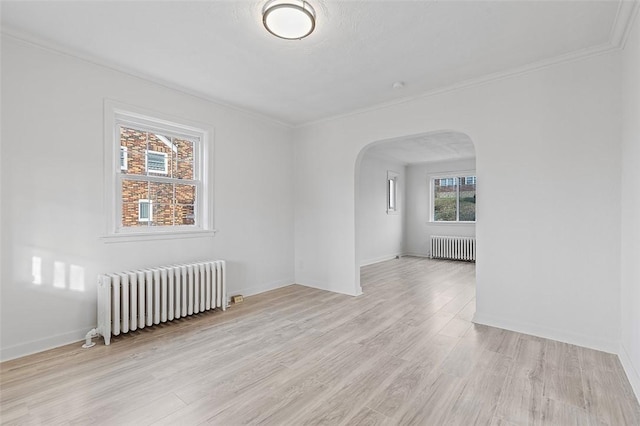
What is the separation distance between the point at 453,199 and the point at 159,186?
734 cm

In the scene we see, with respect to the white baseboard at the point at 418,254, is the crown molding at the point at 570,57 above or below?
above

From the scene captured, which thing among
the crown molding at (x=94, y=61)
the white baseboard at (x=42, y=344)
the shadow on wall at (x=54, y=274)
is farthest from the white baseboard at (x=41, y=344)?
the crown molding at (x=94, y=61)

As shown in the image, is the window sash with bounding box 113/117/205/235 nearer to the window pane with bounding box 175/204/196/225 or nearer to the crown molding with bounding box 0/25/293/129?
the window pane with bounding box 175/204/196/225

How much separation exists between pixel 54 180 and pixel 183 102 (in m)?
1.67

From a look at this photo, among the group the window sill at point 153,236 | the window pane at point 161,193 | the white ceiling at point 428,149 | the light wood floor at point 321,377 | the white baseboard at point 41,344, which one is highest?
the white ceiling at point 428,149

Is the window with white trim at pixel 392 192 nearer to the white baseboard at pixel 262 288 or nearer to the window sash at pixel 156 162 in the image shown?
the white baseboard at pixel 262 288

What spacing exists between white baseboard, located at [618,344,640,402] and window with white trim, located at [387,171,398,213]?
595cm

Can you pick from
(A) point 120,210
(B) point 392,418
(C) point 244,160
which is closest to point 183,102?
(C) point 244,160

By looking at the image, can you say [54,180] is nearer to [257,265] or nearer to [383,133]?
[257,265]

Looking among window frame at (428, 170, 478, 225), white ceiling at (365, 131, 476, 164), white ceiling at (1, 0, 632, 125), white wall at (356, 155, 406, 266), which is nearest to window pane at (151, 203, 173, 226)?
white ceiling at (1, 0, 632, 125)

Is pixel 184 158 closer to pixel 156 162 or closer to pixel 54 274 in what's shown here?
pixel 156 162

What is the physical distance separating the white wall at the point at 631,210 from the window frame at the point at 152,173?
4243 mm

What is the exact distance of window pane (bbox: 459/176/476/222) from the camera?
8115 millimetres

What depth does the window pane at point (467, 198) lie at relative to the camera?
8.11m
